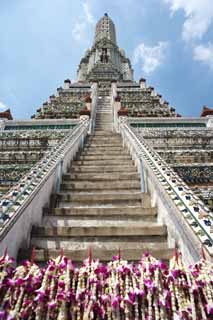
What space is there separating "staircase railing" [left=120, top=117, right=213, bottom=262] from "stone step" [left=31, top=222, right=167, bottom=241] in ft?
0.66

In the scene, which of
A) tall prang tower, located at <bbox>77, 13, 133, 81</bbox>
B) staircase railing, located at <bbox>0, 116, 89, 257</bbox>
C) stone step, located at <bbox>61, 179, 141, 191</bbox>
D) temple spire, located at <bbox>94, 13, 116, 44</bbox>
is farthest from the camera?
temple spire, located at <bbox>94, 13, 116, 44</bbox>

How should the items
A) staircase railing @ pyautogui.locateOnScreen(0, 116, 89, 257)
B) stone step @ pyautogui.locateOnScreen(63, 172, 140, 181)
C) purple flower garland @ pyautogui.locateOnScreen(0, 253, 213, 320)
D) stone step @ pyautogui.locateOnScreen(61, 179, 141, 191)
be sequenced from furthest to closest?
stone step @ pyautogui.locateOnScreen(63, 172, 140, 181)
stone step @ pyautogui.locateOnScreen(61, 179, 141, 191)
staircase railing @ pyautogui.locateOnScreen(0, 116, 89, 257)
purple flower garland @ pyautogui.locateOnScreen(0, 253, 213, 320)

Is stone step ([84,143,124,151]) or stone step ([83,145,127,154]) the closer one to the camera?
stone step ([83,145,127,154])

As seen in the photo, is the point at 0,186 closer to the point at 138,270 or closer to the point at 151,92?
the point at 138,270

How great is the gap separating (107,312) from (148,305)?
0.80ft

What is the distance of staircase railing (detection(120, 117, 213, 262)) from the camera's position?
82.4 inches

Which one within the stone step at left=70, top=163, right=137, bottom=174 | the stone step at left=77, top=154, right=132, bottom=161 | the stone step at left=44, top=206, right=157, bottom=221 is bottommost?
the stone step at left=44, top=206, right=157, bottom=221

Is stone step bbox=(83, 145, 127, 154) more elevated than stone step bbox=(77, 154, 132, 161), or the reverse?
stone step bbox=(83, 145, 127, 154)

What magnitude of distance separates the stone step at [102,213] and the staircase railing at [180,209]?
27cm

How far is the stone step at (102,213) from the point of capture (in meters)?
3.42

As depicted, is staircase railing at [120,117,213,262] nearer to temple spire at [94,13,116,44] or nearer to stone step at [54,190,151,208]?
stone step at [54,190,151,208]

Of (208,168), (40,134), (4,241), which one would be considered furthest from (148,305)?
(40,134)

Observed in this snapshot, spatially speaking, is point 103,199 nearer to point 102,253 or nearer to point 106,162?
point 102,253

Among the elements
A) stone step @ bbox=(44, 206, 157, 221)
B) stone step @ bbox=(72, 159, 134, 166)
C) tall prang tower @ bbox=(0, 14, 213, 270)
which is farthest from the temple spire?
stone step @ bbox=(44, 206, 157, 221)
